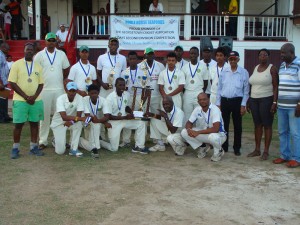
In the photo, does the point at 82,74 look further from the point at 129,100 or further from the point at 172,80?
the point at 172,80

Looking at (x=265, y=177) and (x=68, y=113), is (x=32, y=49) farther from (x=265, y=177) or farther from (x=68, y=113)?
(x=265, y=177)

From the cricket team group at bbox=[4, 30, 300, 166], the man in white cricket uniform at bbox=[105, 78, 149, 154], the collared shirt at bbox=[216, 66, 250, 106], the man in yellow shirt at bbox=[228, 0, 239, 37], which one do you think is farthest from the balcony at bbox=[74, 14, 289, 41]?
the collared shirt at bbox=[216, 66, 250, 106]

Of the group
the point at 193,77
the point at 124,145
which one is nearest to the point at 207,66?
the point at 193,77

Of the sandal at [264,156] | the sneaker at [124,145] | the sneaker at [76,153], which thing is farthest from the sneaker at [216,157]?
the sneaker at [76,153]

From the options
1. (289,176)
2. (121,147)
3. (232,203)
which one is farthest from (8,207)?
(289,176)

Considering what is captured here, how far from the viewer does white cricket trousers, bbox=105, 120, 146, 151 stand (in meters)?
7.39

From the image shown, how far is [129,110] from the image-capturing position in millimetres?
7574

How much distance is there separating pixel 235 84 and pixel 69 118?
9.46 feet

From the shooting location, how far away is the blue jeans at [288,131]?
21.0 feet

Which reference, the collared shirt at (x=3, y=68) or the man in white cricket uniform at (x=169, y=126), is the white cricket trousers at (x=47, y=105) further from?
Answer: the collared shirt at (x=3, y=68)

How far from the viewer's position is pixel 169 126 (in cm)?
720

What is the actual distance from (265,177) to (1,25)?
1397 cm

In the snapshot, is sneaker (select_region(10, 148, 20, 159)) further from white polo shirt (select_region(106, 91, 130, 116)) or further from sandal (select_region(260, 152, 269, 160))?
sandal (select_region(260, 152, 269, 160))

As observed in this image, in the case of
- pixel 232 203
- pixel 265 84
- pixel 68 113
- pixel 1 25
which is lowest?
pixel 232 203
